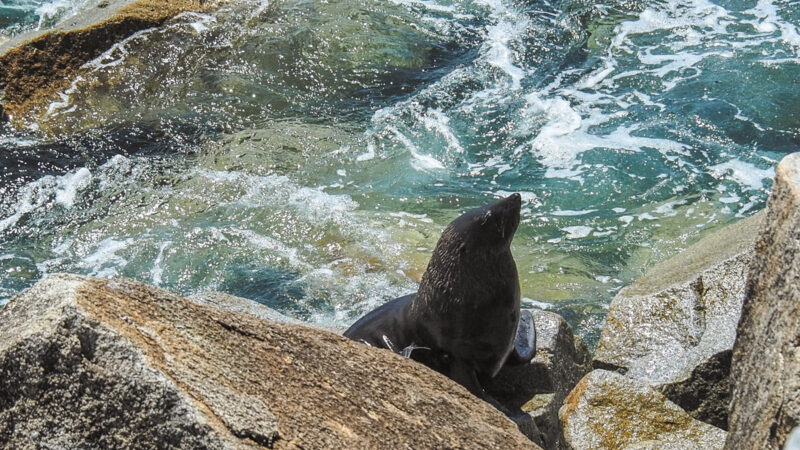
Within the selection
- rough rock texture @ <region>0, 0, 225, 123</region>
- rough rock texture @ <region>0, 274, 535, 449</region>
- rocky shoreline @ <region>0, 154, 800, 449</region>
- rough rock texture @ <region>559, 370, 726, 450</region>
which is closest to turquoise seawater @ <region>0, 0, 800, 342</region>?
rough rock texture @ <region>0, 0, 225, 123</region>

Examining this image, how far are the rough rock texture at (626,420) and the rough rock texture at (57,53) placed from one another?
25.0 feet

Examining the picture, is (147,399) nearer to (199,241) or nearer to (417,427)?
(417,427)

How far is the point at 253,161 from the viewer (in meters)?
9.35

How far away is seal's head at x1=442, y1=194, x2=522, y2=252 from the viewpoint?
14.2 ft

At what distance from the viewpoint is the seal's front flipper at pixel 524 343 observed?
14.9ft

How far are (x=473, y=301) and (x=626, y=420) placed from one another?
106cm

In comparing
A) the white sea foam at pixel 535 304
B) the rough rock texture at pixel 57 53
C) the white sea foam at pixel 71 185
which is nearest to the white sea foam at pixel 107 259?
the white sea foam at pixel 71 185

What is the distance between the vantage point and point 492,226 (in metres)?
4.34

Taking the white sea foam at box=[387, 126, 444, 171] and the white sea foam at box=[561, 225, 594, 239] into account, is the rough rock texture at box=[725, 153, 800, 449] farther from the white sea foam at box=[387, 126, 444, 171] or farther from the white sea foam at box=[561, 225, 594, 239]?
the white sea foam at box=[387, 126, 444, 171]

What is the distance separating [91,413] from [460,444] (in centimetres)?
118

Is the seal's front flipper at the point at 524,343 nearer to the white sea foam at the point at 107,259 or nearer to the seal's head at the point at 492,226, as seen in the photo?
the seal's head at the point at 492,226

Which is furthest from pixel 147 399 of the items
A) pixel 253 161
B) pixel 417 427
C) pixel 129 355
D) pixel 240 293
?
pixel 253 161

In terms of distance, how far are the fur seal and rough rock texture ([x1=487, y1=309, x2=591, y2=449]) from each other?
11cm

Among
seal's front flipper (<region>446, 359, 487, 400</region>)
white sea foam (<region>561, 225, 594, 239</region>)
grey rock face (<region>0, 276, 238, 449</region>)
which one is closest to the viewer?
grey rock face (<region>0, 276, 238, 449</region>)
